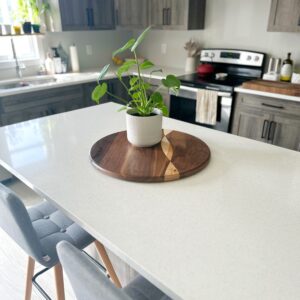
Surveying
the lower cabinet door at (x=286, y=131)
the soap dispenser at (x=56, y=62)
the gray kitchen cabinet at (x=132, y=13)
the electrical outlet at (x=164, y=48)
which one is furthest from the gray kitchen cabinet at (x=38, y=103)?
the lower cabinet door at (x=286, y=131)

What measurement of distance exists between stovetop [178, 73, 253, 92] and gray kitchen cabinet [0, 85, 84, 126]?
1.16 m

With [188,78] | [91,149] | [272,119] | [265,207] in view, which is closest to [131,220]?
[265,207]

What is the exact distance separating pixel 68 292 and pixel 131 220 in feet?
3.70

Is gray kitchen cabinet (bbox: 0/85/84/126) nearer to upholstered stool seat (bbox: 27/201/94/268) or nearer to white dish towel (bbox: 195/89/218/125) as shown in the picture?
white dish towel (bbox: 195/89/218/125)

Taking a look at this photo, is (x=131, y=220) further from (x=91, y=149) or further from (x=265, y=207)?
(x=91, y=149)

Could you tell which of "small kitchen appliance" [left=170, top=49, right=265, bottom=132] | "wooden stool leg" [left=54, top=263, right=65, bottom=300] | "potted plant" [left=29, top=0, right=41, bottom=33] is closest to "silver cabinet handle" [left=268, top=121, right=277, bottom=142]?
"small kitchen appliance" [left=170, top=49, right=265, bottom=132]

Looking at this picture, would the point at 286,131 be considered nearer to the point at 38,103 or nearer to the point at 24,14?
the point at 38,103

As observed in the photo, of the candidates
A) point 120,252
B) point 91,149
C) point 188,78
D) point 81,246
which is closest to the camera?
point 120,252

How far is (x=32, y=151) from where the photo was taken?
54.8 inches

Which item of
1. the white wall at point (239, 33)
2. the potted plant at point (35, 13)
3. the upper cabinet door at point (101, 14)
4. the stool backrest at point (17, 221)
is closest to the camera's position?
the stool backrest at point (17, 221)

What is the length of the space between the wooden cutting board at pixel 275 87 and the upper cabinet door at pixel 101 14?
1913 mm

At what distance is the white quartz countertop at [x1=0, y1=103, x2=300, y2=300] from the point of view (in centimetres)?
72

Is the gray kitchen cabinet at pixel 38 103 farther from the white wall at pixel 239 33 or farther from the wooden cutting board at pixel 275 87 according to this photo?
the wooden cutting board at pixel 275 87

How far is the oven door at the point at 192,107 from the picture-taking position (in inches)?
111
